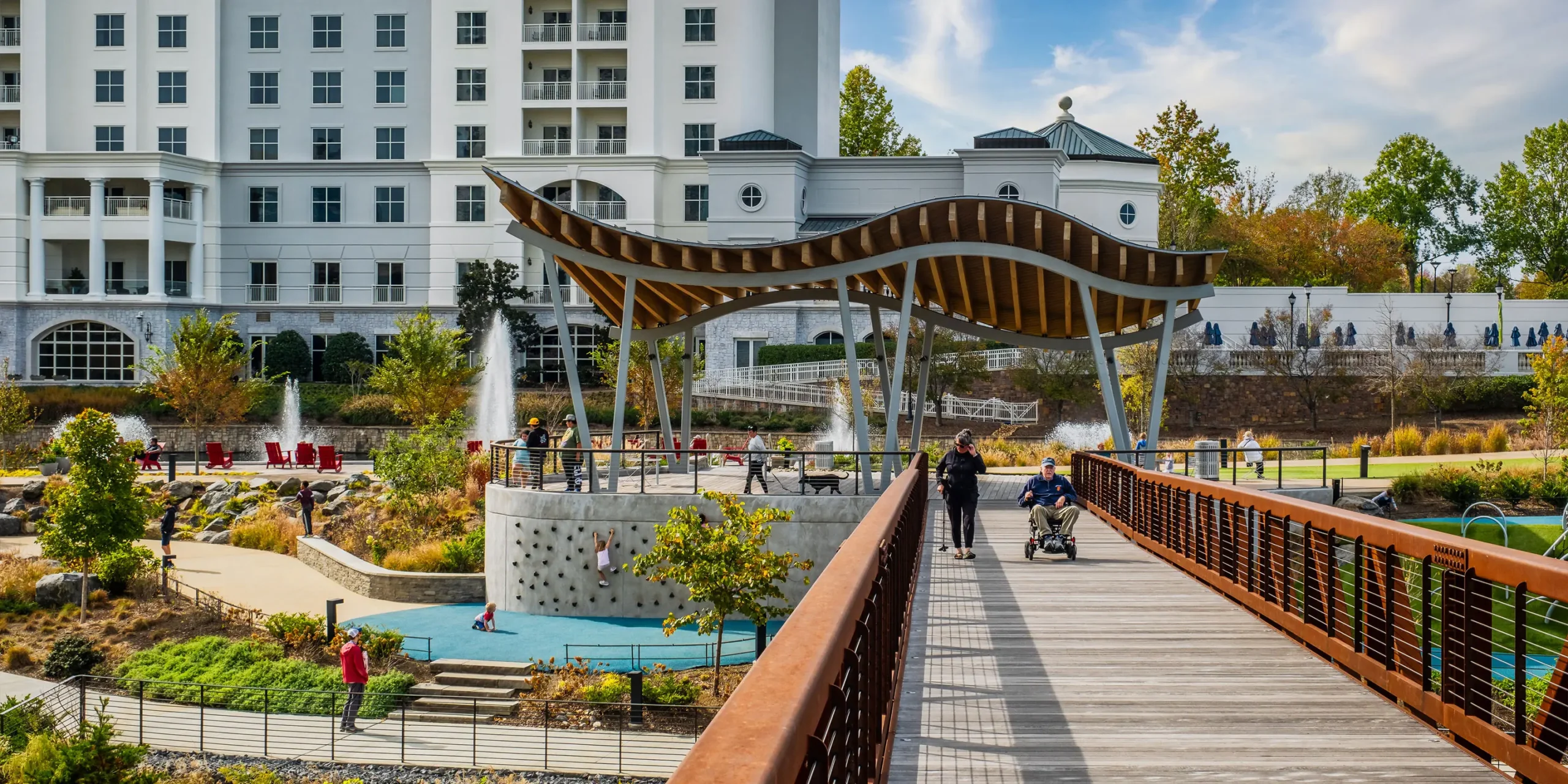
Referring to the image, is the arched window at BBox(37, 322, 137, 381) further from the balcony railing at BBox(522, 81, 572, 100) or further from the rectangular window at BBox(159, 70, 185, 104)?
the balcony railing at BBox(522, 81, 572, 100)

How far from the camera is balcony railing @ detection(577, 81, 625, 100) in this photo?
210 feet

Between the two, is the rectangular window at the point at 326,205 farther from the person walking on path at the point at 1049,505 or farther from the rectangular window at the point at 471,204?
the person walking on path at the point at 1049,505

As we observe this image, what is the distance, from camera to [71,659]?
26.8 metres

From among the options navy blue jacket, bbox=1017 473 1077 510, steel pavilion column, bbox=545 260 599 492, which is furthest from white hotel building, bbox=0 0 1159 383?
navy blue jacket, bbox=1017 473 1077 510

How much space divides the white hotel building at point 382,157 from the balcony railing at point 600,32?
6.7 inches

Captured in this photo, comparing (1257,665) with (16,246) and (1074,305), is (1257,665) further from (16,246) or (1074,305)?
(16,246)

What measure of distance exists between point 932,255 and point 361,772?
12781 mm

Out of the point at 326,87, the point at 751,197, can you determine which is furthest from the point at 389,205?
the point at 751,197

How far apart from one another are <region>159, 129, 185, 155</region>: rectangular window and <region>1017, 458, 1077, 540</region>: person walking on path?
6128 cm

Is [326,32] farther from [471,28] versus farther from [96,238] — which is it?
[96,238]

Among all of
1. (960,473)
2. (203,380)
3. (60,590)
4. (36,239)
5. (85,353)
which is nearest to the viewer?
(960,473)

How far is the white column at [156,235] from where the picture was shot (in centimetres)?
6256

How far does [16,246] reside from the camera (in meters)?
62.8

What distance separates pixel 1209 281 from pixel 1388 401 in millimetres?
34000
